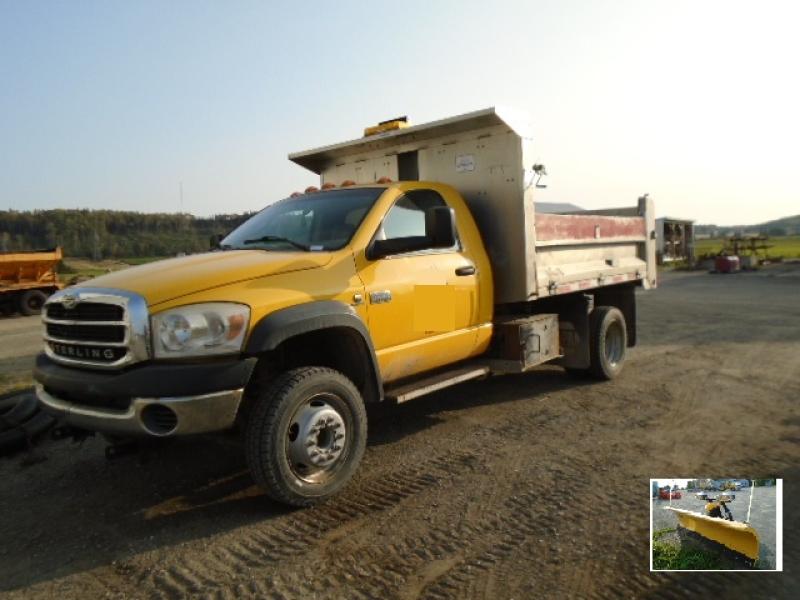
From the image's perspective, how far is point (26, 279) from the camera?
19766 millimetres

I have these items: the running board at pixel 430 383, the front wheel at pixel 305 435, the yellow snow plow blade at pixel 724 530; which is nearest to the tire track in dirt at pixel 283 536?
the front wheel at pixel 305 435

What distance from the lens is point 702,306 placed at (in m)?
14.8

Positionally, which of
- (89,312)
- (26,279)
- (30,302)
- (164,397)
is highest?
(26,279)

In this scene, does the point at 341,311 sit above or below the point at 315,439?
above

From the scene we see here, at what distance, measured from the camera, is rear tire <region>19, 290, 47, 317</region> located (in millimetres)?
19375

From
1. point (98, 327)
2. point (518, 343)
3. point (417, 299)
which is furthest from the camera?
point (518, 343)

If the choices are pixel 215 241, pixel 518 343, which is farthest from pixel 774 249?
pixel 215 241

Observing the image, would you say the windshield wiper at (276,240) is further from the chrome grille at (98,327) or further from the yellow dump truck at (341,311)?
the chrome grille at (98,327)

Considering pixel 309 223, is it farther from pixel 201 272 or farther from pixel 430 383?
pixel 430 383

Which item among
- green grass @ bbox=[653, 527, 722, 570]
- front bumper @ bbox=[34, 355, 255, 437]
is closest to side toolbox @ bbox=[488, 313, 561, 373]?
green grass @ bbox=[653, 527, 722, 570]

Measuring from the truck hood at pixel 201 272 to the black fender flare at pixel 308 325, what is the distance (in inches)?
12.4

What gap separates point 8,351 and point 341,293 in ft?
30.9

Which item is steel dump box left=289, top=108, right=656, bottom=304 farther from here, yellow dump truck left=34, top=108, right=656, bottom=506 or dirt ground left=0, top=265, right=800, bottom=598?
dirt ground left=0, top=265, right=800, bottom=598

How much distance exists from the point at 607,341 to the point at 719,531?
4550 mm
